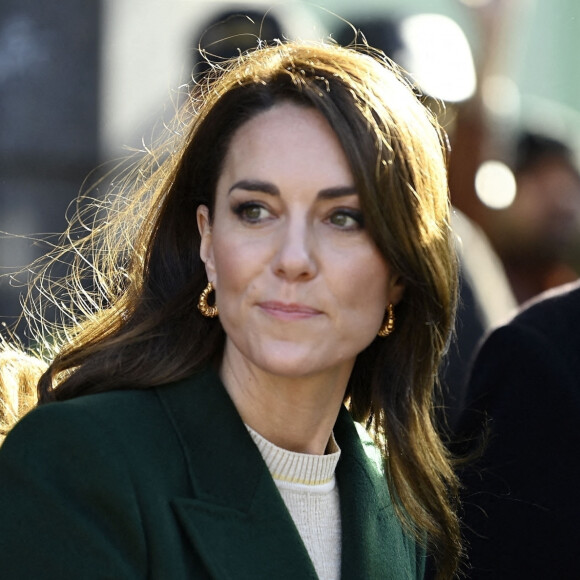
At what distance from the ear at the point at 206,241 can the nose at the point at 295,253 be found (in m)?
0.22

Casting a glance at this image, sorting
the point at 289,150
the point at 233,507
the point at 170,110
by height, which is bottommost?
the point at 233,507

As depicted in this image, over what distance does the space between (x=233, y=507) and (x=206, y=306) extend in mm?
448

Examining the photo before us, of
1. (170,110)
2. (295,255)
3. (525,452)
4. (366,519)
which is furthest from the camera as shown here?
(170,110)

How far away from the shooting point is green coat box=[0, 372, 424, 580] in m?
2.20

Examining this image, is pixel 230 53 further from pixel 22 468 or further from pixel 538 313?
pixel 22 468

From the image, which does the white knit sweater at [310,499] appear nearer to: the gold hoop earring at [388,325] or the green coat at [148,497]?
the green coat at [148,497]

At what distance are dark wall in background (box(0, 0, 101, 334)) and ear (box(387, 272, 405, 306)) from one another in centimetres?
210

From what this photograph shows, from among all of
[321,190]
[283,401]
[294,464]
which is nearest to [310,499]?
[294,464]

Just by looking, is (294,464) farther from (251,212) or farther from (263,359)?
→ (251,212)

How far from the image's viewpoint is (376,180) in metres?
2.51

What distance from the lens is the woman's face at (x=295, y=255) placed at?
2471 mm

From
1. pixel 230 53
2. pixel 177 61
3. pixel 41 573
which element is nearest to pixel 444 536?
pixel 41 573

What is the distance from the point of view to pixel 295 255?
2.43 metres

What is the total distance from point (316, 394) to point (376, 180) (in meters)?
0.45
